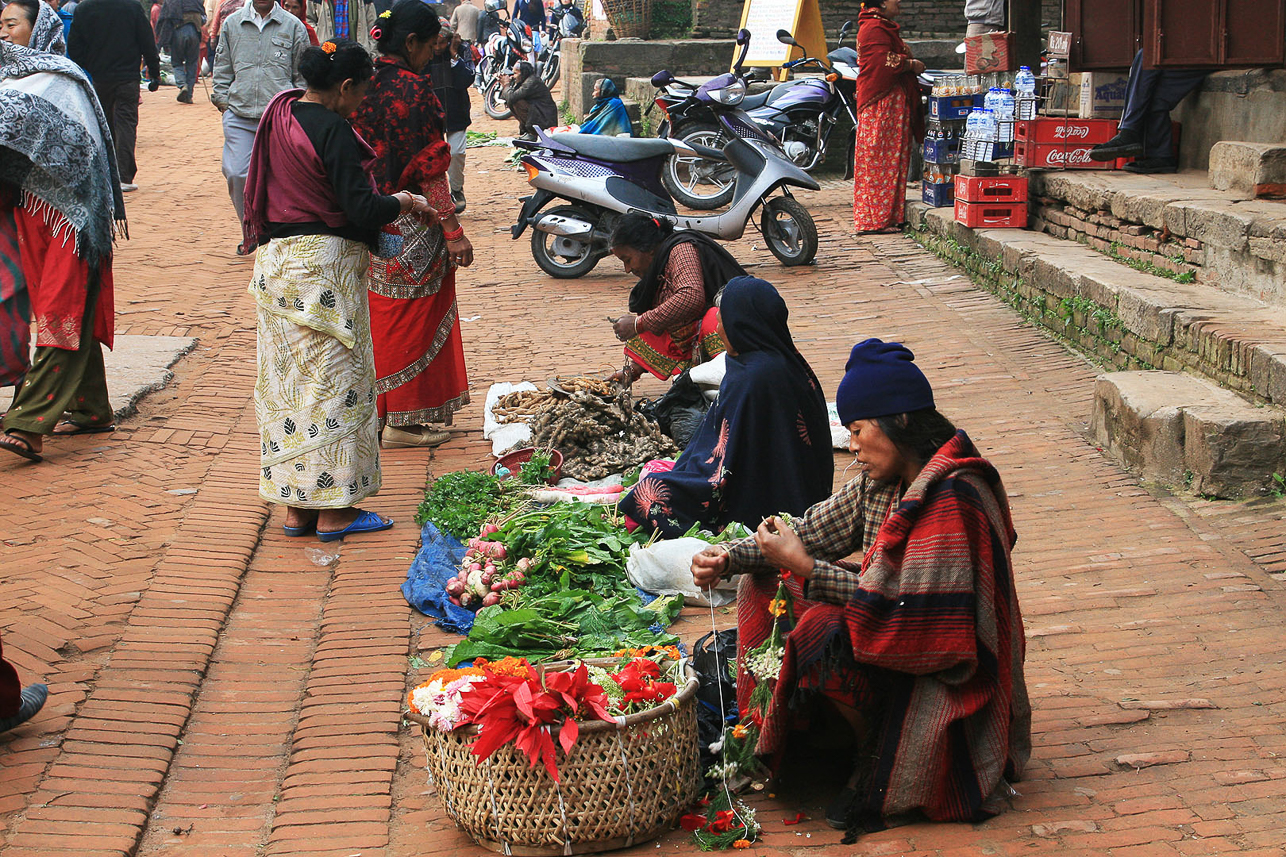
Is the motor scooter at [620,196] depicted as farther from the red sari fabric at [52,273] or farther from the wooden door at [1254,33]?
the red sari fabric at [52,273]

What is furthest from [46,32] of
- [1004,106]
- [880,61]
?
[880,61]

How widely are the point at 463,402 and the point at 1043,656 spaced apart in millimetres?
3329

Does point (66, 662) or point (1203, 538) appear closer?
point (66, 662)

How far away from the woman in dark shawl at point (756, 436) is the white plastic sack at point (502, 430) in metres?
1.39

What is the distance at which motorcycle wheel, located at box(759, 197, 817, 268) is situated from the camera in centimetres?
970

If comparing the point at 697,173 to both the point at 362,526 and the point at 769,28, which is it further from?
the point at 362,526

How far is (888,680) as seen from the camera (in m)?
2.93

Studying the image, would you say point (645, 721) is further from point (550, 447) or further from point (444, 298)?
point (444, 298)

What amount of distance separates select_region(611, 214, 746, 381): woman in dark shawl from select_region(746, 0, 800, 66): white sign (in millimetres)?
9363

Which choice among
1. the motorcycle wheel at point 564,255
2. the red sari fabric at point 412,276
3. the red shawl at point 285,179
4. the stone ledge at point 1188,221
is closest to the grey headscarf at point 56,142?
the red sari fabric at point 412,276

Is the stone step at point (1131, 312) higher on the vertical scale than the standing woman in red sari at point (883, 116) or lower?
lower

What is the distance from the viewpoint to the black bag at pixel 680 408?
231 inches

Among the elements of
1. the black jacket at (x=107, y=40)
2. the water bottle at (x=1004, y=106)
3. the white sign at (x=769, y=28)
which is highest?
the white sign at (x=769, y=28)

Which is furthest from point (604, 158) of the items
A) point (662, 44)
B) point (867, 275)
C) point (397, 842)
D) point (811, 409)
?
point (662, 44)
